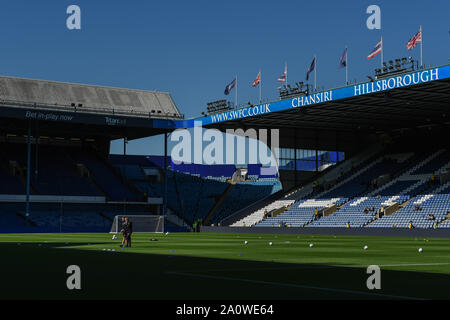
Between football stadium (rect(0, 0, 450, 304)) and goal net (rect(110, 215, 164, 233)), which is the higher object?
football stadium (rect(0, 0, 450, 304))

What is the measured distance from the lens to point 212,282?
15781mm

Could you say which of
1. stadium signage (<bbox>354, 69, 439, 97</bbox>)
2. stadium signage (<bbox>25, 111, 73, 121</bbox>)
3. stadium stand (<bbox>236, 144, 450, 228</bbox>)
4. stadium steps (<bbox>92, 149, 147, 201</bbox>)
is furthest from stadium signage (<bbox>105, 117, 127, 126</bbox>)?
stadium signage (<bbox>354, 69, 439, 97</bbox>)

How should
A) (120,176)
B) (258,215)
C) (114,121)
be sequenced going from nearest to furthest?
(114,121) → (258,215) → (120,176)

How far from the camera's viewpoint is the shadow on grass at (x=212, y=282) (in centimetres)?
1304

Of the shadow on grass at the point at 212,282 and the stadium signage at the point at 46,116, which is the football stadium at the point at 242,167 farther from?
the shadow on grass at the point at 212,282

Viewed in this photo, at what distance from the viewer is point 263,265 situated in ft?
71.3

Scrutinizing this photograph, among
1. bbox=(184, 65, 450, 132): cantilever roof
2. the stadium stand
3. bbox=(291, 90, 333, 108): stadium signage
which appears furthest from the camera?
the stadium stand

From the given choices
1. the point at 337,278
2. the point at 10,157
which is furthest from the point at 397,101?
the point at 337,278

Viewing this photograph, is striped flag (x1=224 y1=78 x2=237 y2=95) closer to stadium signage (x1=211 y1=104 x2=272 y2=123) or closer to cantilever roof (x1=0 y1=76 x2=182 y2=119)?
stadium signage (x1=211 y1=104 x2=272 y2=123)

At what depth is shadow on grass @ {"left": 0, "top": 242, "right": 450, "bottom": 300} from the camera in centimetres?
1304

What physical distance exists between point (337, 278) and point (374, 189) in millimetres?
62722

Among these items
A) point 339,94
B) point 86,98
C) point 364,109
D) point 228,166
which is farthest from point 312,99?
point 86,98

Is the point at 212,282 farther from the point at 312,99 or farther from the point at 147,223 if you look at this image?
the point at 147,223
